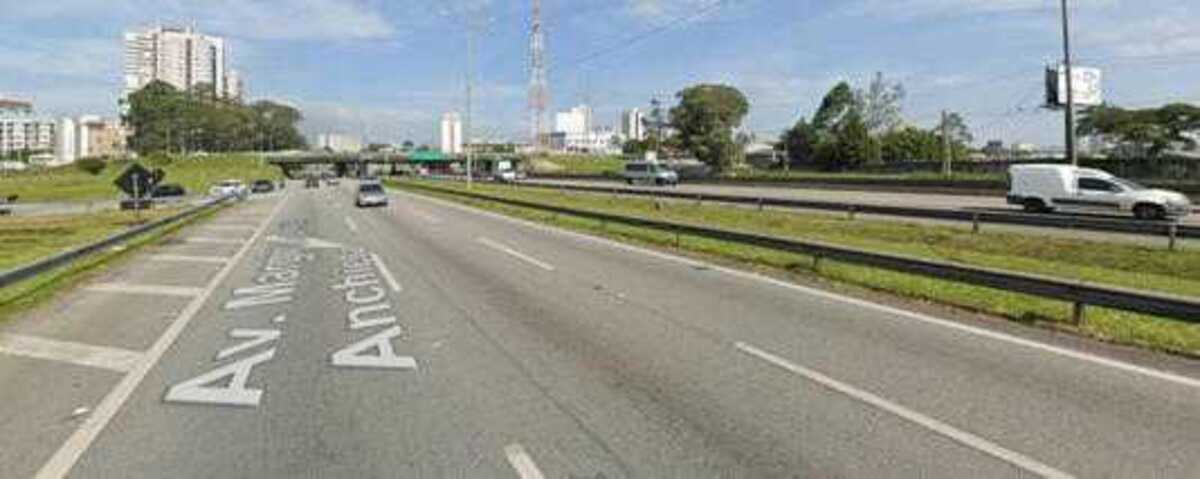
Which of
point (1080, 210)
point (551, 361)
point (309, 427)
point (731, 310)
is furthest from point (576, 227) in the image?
point (309, 427)

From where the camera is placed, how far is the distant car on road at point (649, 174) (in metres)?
78.2

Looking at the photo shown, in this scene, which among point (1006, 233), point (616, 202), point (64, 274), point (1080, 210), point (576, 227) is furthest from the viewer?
point (616, 202)

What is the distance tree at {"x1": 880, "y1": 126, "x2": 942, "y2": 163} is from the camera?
415ft

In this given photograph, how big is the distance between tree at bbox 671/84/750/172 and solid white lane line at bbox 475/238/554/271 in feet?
408

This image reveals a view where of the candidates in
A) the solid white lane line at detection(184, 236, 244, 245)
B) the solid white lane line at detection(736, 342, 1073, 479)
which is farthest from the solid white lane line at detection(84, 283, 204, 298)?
the solid white lane line at detection(184, 236, 244, 245)

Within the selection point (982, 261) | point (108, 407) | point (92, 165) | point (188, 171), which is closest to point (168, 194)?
point (982, 261)

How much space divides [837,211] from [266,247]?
19285 millimetres

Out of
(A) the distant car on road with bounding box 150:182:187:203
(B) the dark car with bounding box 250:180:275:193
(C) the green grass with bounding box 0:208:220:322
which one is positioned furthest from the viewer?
(B) the dark car with bounding box 250:180:275:193

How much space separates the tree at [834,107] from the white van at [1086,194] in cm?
9378

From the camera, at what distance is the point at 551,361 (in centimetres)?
1002

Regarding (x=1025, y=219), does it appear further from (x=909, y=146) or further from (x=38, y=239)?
(x=909, y=146)

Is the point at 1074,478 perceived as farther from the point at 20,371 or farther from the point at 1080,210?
the point at 1080,210

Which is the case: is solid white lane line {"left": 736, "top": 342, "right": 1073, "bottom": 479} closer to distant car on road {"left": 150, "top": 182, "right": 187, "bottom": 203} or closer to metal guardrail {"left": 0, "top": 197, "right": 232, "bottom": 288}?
metal guardrail {"left": 0, "top": 197, "right": 232, "bottom": 288}

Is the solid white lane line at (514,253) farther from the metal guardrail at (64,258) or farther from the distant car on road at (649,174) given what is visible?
the distant car on road at (649,174)
